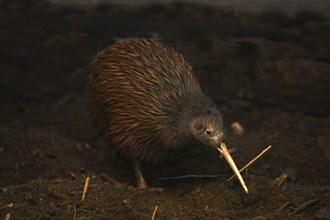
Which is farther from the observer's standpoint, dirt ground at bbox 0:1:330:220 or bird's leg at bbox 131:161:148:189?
bird's leg at bbox 131:161:148:189

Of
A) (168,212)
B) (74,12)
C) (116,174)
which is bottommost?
(116,174)

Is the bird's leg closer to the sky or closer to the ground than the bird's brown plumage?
closer to the ground

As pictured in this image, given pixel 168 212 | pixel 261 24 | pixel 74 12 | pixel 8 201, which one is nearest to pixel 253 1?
pixel 261 24

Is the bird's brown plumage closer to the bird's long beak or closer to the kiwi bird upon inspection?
the kiwi bird

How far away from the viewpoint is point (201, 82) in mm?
5520

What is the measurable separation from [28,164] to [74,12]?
146 centimetres

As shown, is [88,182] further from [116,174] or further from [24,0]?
[24,0]

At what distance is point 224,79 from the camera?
5.54 m

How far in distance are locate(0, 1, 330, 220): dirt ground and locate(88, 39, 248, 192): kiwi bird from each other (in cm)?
30

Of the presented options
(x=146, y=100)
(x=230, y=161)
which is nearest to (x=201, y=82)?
(x=146, y=100)

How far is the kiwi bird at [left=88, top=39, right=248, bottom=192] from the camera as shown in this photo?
4.58m

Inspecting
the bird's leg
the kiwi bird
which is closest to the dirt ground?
the bird's leg

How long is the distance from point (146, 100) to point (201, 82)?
1.01 meters

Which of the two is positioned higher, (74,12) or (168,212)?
(74,12)
